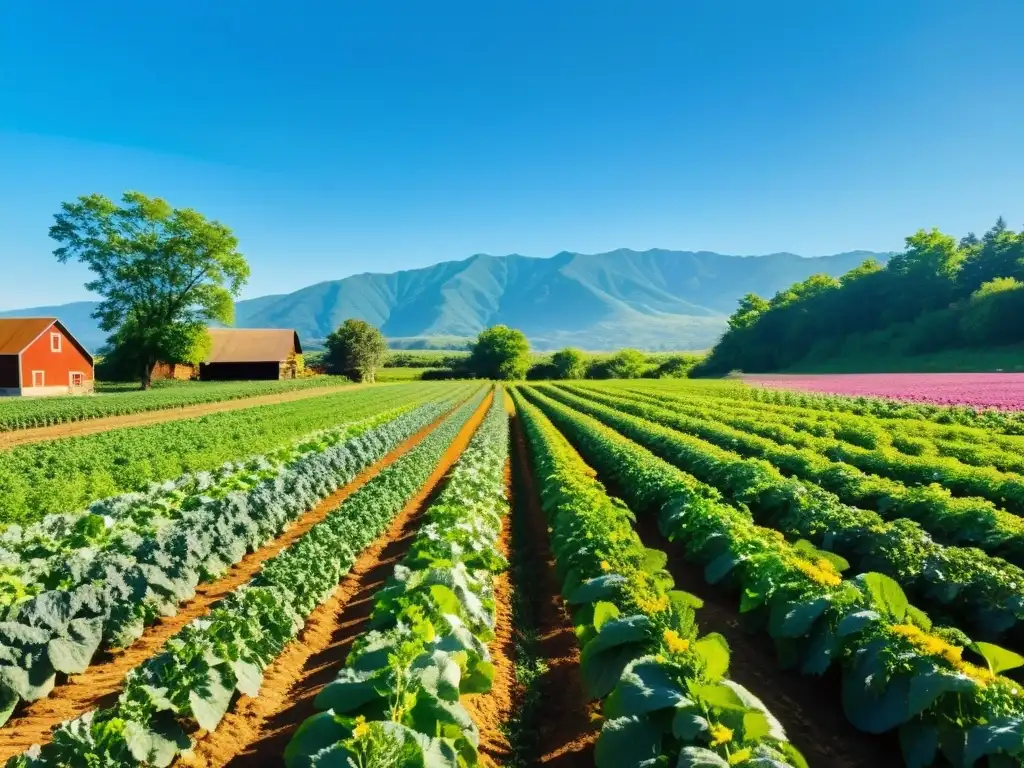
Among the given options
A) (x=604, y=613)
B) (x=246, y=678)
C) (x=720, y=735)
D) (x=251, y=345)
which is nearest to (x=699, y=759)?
(x=720, y=735)

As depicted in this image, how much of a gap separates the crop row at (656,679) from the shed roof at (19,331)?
165ft

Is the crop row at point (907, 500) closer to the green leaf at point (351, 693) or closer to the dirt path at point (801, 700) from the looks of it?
the dirt path at point (801, 700)

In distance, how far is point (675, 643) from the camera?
4.04 m

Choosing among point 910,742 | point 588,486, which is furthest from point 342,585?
point 910,742

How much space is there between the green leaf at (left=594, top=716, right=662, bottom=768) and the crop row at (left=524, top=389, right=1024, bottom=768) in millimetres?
1764

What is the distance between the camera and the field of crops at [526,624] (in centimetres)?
384

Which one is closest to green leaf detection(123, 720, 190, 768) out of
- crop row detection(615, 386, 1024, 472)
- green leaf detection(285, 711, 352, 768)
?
green leaf detection(285, 711, 352, 768)

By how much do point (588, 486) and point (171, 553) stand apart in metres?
6.53

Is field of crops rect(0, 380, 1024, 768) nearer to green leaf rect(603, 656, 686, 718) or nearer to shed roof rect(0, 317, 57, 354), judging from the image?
green leaf rect(603, 656, 686, 718)

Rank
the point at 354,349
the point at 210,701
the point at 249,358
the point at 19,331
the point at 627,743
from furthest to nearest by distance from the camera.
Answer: the point at 354,349 → the point at 249,358 → the point at 19,331 → the point at 210,701 → the point at 627,743

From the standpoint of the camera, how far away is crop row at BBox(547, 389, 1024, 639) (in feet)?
19.2

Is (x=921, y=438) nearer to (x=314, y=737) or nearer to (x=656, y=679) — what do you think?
(x=656, y=679)

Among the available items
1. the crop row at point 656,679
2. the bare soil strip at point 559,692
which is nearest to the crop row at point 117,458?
the bare soil strip at point 559,692

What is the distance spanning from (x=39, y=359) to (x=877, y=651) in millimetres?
54214
